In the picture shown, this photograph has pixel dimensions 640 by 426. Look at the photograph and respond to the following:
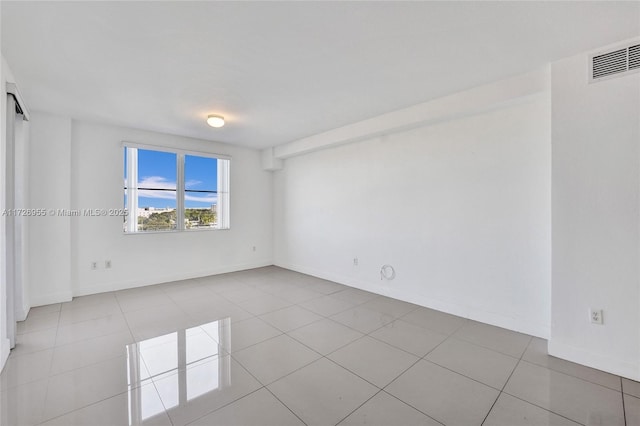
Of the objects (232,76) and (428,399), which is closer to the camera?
(428,399)

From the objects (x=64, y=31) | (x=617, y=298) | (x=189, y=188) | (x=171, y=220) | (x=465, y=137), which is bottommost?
(x=617, y=298)

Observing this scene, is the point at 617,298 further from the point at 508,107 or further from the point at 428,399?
the point at 508,107

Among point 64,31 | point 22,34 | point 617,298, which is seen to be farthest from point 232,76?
point 617,298

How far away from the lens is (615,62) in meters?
2.13

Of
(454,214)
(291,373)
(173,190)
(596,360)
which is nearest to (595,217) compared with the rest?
(596,360)

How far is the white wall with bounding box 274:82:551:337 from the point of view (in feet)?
9.04

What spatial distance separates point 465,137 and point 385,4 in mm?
2035

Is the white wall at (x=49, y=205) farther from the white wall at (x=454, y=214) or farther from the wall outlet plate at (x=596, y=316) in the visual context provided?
the wall outlet plate at (x=596, y=316)

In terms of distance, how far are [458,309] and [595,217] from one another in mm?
1637

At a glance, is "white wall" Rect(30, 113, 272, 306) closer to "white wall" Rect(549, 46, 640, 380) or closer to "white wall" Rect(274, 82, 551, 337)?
"white wall" Rect(274, 82, 551, 337)

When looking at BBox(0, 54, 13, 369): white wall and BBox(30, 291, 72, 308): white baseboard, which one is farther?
BBox(30, 291, 72, 308): white baseboard

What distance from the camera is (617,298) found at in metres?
2.11

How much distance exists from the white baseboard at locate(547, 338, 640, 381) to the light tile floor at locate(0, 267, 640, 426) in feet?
0.20

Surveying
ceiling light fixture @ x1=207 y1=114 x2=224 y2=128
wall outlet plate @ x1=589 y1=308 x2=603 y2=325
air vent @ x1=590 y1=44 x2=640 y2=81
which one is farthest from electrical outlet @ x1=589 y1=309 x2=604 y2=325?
ceiling light fixture @ x1=207 y1=114 x2=224 y2=128
